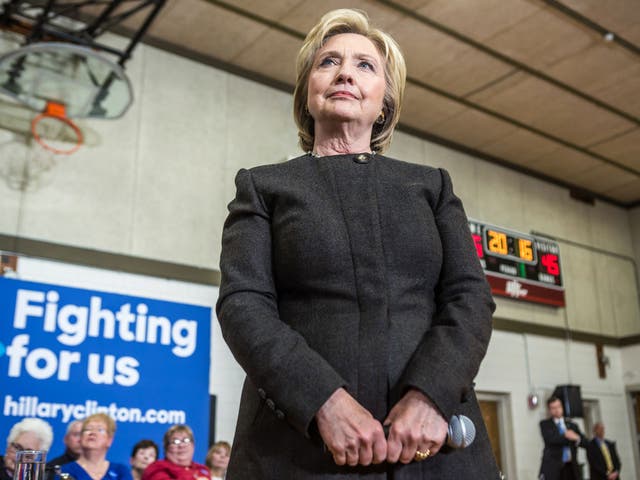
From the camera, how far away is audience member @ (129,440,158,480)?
5562 millimetres

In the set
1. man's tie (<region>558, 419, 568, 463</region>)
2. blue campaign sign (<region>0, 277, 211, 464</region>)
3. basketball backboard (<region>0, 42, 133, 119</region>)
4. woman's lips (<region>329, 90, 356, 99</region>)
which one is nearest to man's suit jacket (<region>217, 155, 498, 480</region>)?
woman's lips (<region>329, 90, 356, 99</region>)

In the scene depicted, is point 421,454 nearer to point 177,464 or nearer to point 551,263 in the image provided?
point 177,464

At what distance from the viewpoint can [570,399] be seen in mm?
9203

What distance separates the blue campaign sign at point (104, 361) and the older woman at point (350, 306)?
496 cm

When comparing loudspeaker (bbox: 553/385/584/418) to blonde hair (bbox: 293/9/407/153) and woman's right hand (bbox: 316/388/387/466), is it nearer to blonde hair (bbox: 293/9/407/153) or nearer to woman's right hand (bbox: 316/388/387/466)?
blonde hair (bbox: 293/9/407/153)

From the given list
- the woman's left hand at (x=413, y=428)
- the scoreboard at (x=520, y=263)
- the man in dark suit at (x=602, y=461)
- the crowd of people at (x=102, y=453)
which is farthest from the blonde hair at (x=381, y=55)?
the man in dark suit at (x=602, y=461)

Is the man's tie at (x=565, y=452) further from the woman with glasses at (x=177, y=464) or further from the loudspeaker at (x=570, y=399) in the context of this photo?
the woman with glasses at (x=177, y=464)

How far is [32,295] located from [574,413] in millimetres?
6915

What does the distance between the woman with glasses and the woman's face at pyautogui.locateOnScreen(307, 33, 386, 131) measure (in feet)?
12.9

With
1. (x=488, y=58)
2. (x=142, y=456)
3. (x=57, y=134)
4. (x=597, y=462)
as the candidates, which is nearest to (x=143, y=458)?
(x=142, y=456)

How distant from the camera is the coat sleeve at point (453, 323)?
93 cm

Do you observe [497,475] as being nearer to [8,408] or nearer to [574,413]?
[8,408]

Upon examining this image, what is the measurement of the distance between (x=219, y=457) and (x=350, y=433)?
513 centimetres

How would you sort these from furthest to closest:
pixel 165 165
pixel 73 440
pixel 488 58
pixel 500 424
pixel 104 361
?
pixel 500 424
pixel 488 58
pixel 165 165
pixel 104 361
pixel 73 440
